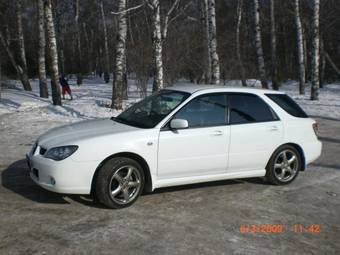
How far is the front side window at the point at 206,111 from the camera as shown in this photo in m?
6.01

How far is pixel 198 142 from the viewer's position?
19.4 feet

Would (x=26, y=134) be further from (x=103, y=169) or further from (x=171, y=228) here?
(x=171, y=228)

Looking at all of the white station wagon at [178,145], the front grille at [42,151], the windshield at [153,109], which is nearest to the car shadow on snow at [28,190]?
the white station wagon at [178,145]

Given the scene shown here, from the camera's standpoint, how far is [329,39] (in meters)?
36.8

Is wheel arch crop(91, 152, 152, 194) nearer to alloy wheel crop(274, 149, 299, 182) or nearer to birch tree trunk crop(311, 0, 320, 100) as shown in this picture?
alloy wheel crop(274, 149, 299, 182)

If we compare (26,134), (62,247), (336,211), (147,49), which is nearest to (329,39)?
(147,49)

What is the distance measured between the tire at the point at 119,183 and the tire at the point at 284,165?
2177 mm

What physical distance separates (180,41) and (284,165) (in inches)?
581

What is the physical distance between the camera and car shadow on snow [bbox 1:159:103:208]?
578 cm

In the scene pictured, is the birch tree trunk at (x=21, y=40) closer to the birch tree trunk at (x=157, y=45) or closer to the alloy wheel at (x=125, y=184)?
the birch tree trunk at (x=157, y=45)

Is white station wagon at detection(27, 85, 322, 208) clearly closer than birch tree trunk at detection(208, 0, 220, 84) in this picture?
Yes

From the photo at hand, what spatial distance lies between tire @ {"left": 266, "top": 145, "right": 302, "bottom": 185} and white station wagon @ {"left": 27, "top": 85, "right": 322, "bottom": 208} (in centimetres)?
2

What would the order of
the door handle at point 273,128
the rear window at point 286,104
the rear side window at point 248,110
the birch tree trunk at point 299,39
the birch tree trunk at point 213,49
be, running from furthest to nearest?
the birch tree trunk at point 299,39, the birch tree trunk at point 213,49, the rear window at point 286,104, the door handle at point 273,128, the rear side window at point 248,110
